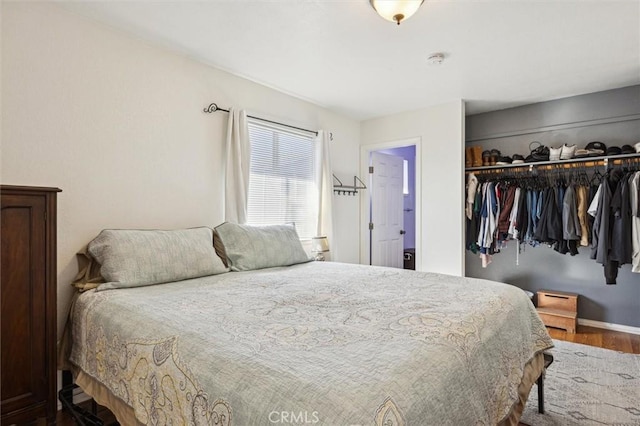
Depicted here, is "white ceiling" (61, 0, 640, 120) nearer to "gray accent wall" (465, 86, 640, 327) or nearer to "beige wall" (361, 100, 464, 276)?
"gray accent wall" (465, 86, 640, 327)

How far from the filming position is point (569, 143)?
12.4ft

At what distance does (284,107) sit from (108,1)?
1.82 m

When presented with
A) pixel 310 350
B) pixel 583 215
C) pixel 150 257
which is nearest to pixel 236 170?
pixel 150 257

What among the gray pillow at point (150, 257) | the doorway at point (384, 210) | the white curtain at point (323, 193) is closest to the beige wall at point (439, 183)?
the doorway at point (384, 210)

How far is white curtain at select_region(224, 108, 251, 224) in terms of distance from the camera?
119 inches

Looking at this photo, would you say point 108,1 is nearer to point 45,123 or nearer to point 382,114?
point 45,123

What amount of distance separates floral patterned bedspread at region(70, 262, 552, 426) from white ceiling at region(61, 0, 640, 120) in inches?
68.8

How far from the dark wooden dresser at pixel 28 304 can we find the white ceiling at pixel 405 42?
1380mm

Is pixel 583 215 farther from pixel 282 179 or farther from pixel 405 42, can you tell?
pixel 282 179

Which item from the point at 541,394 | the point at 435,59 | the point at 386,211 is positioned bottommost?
the point at 541,394

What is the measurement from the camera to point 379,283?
215 cm

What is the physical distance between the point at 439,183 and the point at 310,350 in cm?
337

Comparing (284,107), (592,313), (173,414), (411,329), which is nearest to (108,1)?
(284,107)

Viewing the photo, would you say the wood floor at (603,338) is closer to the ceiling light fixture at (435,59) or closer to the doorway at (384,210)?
the doorway at (384,210)
